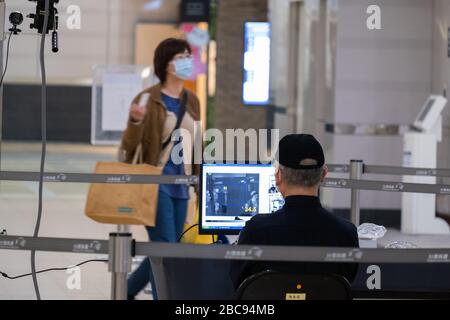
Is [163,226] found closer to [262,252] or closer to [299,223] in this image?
[299,223]

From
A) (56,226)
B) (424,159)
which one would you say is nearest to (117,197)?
(56,226)

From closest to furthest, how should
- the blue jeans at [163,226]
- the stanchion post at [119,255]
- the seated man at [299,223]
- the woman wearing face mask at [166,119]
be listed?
1. the stanchion post at [119,255]
2. the seated man at [299,223]
3. the blue jeans at [163,226]
4. the woman wearing face mask at [166,119]

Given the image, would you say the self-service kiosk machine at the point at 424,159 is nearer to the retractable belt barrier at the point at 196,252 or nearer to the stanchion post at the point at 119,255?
the retractable belt barrier at the point at 196,252

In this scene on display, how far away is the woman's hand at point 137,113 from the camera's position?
7152 mm

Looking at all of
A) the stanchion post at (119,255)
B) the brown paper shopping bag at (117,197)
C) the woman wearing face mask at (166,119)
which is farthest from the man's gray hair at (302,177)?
the brown paper shopping bag at (117,197)

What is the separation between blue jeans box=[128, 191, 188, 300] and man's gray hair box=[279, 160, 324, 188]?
9.35 ft

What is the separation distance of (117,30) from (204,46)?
2.06 metres

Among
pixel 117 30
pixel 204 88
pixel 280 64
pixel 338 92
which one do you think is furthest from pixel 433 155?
pixel 117 30

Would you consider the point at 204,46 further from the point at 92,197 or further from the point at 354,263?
the point at 354,263

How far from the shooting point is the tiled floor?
7.52 metres

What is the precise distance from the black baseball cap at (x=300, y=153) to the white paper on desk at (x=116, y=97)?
616 cm

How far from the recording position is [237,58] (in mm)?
16516

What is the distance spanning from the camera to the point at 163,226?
22.2 ft

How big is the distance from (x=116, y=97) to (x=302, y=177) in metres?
6.32
